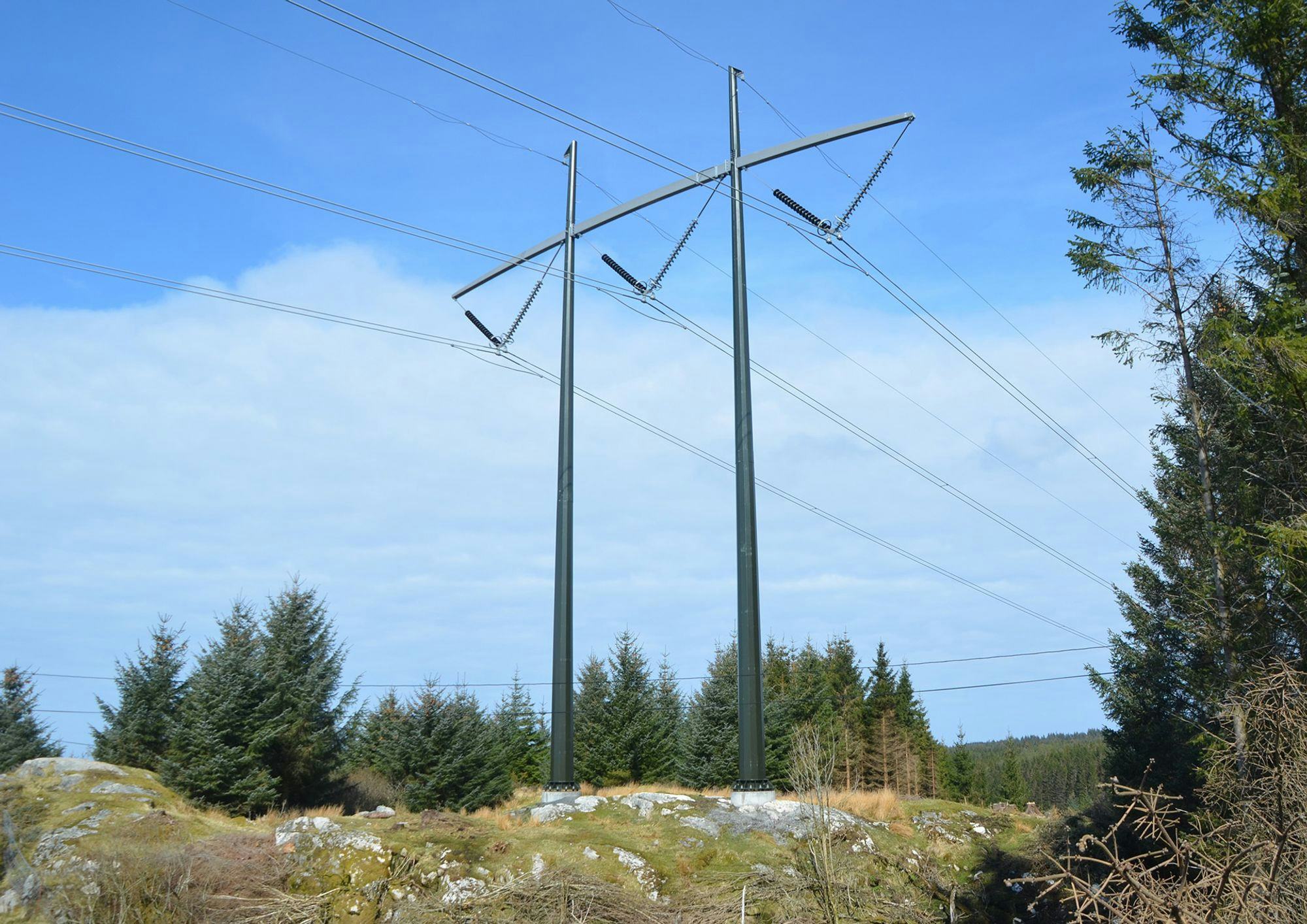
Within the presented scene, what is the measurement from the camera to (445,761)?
28.7 metres

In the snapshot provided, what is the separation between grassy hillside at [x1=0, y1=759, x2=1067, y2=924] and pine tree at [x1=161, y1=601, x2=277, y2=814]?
5.24 metres

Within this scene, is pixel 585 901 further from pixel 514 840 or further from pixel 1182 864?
pixel 1182 864

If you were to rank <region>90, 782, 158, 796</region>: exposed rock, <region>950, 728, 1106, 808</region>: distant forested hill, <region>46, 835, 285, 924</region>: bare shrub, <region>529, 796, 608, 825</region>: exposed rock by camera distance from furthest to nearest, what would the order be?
<region>950, 728, 1106, 808</region>: distant forested hill
<region>90, 782, 158, 796</region>: exposed rock
<region>529, 796, 608, 825</region>: exposed rock
<region>46, 835, 285, 924</region>: bare shrub

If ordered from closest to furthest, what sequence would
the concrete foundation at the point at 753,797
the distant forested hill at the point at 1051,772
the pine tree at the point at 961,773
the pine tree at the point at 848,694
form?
the concrete foundation at the point at 753,797, the pine tree at the point at 848,694, the pine tree at the point at 961,773, the distant forested hill at the point at 1051,772

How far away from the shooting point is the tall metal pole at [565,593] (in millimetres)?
18281

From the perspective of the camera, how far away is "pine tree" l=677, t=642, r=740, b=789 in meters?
32.9

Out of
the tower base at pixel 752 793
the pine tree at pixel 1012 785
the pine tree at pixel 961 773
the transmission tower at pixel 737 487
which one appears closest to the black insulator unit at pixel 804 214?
the transmission tower at pixel 737 487

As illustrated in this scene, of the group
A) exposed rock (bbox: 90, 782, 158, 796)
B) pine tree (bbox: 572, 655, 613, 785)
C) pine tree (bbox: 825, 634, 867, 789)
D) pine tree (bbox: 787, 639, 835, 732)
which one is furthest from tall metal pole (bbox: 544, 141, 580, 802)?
pine tree (bbox: 825, 634, 867, 789)

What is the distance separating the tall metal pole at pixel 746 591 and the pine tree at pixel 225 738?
1366 centimetres

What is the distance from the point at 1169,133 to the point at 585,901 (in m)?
20.4

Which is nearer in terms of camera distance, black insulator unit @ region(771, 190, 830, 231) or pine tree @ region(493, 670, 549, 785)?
black insulator unit @ region(771, 190, 830, 231)

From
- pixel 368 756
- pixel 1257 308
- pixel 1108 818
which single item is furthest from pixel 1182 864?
pixel 368 756

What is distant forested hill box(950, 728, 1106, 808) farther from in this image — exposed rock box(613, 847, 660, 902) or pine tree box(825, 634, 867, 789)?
exposed rock box(613, 847, 660, 902)

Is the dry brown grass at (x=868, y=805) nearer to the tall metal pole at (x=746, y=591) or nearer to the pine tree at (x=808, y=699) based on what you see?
the tall metal pole at (x=746, y=591)
